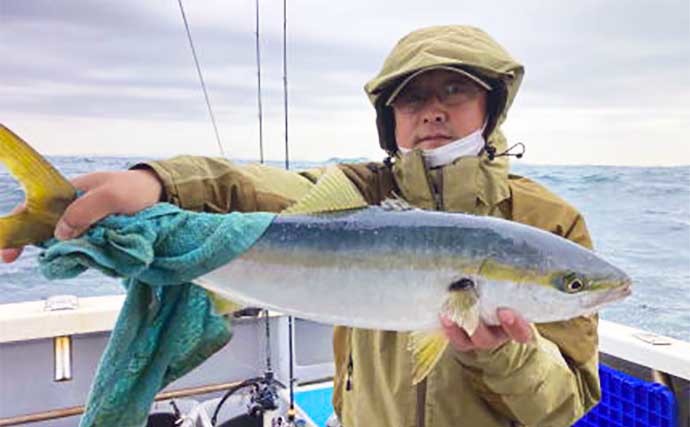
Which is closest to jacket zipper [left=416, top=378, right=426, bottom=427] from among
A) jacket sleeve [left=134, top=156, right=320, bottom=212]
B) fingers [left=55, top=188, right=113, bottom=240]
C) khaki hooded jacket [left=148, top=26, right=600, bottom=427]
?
khaki hooded jacket [left=148, top=26, right=600, bottom=427]

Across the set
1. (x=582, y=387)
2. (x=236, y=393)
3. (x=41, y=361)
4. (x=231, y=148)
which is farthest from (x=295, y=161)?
(x=582, y=387)

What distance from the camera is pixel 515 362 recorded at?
1.50m

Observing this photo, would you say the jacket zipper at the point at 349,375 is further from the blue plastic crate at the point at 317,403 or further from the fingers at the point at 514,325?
the blue plastic crate at the point at 317,403

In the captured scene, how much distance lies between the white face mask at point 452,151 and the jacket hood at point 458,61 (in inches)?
4.5

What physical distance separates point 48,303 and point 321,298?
2.97 m

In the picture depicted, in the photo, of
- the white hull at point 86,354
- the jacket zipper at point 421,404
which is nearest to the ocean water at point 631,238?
the white hull at point 86,354

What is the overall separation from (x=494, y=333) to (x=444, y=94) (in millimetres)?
857

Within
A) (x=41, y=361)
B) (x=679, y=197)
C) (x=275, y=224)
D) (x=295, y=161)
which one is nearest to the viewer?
(x=275, y=224)

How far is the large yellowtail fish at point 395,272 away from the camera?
1.43 meters

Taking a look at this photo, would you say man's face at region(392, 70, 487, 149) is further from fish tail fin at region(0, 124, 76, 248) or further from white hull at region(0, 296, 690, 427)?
white hull at region(0, 296, 690, 427)

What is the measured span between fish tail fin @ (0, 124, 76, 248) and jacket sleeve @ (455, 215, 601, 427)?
990 millimetres

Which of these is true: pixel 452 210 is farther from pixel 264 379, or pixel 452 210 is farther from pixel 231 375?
pixel 231 375

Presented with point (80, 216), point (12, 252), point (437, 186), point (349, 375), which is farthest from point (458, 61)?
point (12, 252)

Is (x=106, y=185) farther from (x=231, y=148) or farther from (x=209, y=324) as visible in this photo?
(x=231, y=148)
